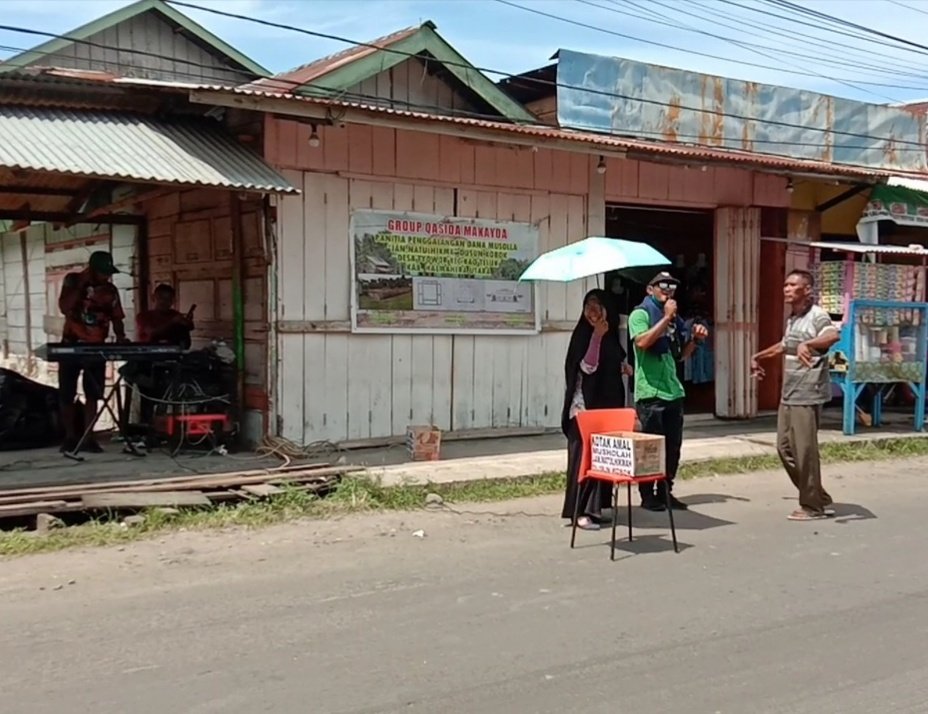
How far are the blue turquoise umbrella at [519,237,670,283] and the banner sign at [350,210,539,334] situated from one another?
2.58m

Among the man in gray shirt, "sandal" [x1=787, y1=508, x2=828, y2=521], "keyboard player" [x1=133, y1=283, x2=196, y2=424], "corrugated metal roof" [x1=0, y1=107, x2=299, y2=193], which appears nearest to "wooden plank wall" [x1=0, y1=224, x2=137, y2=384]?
"keyboard player" [x1=133, y1=283, x2=196, y2=424]

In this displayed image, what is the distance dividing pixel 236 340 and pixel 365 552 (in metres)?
3.85

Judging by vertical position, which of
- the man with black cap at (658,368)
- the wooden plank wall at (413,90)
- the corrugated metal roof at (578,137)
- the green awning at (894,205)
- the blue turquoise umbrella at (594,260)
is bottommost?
the man with black cap at (658,368)

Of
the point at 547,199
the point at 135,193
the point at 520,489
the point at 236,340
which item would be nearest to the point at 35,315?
the point at 135,193

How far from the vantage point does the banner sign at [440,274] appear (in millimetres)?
10297

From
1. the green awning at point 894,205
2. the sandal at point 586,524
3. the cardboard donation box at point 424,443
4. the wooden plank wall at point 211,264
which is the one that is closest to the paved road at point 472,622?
the sandal at point 586,524

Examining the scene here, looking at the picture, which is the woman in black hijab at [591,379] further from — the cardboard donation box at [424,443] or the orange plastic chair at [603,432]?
the cardboard donation box at [424,443]

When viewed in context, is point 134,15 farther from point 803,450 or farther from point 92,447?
point 803,450

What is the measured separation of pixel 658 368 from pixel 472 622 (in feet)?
10.9

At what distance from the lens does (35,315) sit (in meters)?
17.2

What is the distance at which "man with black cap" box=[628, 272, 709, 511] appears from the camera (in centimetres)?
773

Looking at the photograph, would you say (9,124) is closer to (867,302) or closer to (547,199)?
(547,199)

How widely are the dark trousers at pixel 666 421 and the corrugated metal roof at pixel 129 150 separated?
11.3ft

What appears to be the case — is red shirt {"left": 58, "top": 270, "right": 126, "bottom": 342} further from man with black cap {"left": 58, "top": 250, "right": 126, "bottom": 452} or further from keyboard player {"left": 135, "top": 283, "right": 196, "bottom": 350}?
keyboard player {"left": 135, "top": 283, "right": 196, "bottom": 350}
